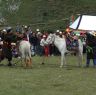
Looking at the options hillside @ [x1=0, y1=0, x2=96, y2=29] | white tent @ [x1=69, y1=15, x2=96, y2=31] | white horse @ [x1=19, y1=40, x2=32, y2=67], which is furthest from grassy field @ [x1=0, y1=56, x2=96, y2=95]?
hillside @ [x1=0, y1=0, x2=96, y2=29]

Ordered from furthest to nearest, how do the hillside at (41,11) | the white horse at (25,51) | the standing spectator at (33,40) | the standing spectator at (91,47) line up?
the hillside at (41,11) → the standing spectator at (33,40) → the standing spectator at (91,47) → the white horse at (25,51)

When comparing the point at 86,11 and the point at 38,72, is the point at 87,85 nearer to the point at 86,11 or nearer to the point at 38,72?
the point at 38,72

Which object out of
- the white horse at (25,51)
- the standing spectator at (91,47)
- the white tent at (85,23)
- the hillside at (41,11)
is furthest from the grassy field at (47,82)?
the hillside at (41,11)

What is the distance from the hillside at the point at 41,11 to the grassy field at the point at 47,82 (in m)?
28.0

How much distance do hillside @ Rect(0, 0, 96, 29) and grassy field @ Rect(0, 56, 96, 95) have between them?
2797 cm

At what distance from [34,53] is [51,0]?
20.4 meters

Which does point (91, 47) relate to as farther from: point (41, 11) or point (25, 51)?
point (41, 11)

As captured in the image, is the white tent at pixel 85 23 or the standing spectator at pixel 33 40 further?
the standing spectator at pixel 33 40

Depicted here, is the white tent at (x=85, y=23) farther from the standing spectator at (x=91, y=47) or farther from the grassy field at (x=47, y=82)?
the grassy field at (x=47, y=82)

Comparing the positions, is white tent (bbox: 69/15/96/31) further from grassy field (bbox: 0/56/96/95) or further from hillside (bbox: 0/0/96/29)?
hillside (bbox: 0/0/96/29)

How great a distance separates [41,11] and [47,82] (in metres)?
35.6

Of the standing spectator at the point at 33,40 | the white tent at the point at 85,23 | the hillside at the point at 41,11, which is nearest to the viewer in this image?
the white tent at the point at 85,23

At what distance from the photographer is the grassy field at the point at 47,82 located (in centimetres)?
1606

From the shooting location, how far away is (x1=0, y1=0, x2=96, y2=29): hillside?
51.6m
